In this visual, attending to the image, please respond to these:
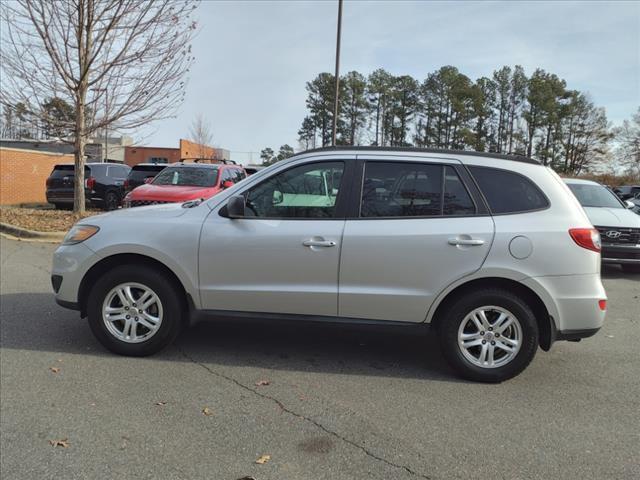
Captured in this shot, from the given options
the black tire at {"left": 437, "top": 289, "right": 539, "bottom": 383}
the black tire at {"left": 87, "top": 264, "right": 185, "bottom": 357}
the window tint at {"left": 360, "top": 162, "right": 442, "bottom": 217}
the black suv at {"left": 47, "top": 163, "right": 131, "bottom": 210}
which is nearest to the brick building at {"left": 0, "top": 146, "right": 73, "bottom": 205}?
the black suv at {"left": 47, "top": 163, "right": 131, "bottom": 210}

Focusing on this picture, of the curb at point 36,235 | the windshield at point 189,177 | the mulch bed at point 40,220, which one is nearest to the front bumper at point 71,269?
the windshield at point 189,177

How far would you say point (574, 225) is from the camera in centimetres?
394

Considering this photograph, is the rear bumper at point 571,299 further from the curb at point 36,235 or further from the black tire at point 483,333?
the curb at point 36,235

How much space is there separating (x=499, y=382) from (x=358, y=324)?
121 cm

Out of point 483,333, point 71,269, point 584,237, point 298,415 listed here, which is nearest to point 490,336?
point 483,333

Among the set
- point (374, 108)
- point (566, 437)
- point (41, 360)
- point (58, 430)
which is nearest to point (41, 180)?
point (41, 360)

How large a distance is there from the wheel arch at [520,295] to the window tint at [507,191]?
1.87 ft

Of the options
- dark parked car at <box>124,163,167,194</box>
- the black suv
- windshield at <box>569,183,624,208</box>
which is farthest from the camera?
the black suv

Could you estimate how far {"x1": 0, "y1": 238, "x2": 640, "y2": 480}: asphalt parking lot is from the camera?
289 centimetres

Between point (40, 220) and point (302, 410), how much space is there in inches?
472

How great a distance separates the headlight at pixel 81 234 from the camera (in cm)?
446

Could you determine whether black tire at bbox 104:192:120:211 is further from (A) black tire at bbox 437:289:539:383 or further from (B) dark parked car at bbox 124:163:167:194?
(A) black tire at bbox 437:289:539:383

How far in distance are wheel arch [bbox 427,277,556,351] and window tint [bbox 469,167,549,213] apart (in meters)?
0.57

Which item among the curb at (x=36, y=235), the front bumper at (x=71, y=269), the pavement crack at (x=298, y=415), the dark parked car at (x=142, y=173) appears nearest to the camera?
the pavement crack at (x=298, y=415)
